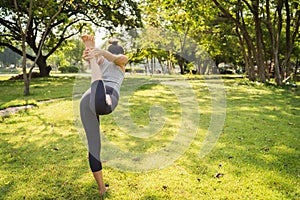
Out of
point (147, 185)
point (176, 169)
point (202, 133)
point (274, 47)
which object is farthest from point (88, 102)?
point (274, 47)

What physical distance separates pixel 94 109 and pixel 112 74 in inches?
19.3

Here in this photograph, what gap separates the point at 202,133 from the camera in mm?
5637

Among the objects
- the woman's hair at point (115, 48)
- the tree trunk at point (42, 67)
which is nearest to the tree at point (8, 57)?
the tree trunk at point (42, 67)

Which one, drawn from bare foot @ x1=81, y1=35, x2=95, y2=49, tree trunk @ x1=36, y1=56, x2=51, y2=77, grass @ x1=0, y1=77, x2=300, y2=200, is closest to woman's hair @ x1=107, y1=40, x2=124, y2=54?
bare foot @ x1=81, y1=35, x2=95, y2=49

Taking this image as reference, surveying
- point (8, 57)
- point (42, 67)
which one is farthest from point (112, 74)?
point (8, 57)

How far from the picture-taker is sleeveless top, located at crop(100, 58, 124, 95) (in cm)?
294

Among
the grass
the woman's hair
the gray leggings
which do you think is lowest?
the grass

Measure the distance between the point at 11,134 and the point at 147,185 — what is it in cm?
363

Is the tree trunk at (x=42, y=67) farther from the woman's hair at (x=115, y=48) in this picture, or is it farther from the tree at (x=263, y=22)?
the woman's hair at (x=115, y=48)

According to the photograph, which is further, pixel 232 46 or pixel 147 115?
pixel 232 46

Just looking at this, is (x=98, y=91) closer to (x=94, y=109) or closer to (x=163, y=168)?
(x=94, y=109)

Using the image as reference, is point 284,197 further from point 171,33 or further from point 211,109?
point 171,33

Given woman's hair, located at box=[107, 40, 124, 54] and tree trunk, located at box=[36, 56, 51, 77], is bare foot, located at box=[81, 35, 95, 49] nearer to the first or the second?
woman's hair, located at box=[107, 40, 124, 54]

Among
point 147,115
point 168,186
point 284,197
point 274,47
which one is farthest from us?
point 274,47
